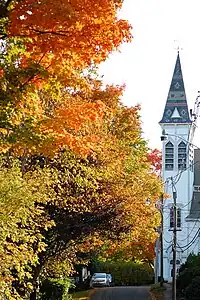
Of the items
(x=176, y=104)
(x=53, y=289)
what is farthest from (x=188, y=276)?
(x=176, y=104)

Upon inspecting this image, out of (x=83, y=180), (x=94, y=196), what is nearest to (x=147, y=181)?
(x=94, y=196)

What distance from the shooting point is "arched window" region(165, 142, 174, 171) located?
231 ft

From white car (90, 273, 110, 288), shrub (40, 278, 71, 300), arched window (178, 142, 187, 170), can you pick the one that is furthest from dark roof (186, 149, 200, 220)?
shrub (40, 278, 71, 300)

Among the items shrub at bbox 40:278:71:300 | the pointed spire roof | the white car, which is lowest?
shrub at bbox 40:278:71:300

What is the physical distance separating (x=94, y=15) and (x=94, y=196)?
14.3 meters

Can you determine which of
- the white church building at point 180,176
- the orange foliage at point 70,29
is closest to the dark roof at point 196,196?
the white church building at point 180,176

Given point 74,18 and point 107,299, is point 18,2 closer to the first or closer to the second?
point 74,18

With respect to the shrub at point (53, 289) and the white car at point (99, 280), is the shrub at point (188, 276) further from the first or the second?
the white car at point (99, 280)

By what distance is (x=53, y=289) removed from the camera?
101ft

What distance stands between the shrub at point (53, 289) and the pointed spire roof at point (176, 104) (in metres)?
41.9

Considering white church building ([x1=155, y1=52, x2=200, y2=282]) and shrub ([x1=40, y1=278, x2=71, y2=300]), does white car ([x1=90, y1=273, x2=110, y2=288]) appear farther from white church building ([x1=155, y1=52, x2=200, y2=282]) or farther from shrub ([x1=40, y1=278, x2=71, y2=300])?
shrub ([x1=40, y1=278, x2=71, y2=300])

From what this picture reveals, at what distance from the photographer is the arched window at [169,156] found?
70.3 m

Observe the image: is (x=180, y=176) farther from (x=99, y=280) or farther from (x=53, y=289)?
(x=53, y=289)

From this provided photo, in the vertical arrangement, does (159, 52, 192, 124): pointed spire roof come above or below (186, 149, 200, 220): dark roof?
above
